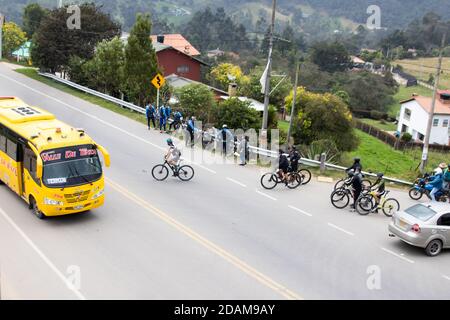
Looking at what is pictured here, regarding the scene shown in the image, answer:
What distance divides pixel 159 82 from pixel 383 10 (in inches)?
7100

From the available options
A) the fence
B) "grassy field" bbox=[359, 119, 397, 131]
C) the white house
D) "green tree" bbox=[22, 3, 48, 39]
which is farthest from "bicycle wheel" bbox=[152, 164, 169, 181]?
"green tree" bbox=[22, 3, 48, 39]

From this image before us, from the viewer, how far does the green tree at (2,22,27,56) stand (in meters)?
62.5

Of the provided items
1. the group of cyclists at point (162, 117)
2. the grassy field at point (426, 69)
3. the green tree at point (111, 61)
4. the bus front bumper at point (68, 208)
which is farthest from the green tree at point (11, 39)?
the grassy field at point (426, 69)

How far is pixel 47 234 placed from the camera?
545 inches

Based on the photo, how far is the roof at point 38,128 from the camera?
14.8m

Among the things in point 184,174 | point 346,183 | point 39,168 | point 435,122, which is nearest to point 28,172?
point 39,168

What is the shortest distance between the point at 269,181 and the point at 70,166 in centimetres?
770

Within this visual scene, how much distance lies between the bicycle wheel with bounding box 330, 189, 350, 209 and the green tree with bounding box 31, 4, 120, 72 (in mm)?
28283

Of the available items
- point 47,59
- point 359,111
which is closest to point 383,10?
point 359,111

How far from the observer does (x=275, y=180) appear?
1931 centimetres

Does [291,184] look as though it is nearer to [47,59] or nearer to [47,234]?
[47,234]

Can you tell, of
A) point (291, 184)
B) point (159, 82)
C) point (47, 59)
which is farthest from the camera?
point (47, 59)

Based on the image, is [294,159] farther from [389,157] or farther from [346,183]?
[389,157]

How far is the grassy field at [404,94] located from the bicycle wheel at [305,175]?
58420 mm
